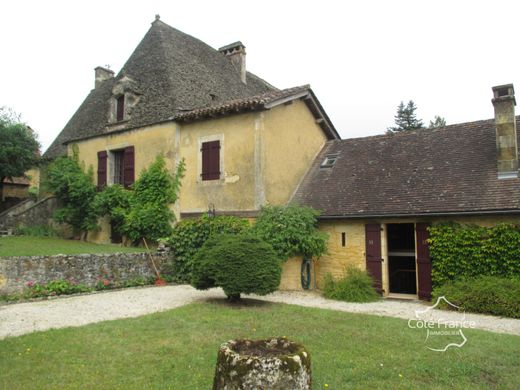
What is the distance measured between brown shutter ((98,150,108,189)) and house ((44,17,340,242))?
0.04 meters

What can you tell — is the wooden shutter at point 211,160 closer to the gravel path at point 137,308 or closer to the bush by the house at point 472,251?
the gravel path at point 137,308

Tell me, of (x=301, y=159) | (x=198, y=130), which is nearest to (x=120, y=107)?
(x=198, y=130)

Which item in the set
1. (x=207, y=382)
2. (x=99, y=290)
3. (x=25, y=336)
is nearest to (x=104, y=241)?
(x=99, y=290)

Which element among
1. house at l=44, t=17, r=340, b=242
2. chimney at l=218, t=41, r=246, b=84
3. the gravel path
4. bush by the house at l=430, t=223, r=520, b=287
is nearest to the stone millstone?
the gravel path

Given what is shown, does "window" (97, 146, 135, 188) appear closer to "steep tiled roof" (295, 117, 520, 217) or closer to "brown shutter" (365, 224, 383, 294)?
"steep tiled roof" (295, 117, 520, 217)

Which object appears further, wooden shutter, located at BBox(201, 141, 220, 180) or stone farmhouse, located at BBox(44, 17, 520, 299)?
wooden shutter, located at BBox(201, 141, 220, 180)

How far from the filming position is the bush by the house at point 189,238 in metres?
13.9

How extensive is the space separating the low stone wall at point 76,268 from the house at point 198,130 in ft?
9.45

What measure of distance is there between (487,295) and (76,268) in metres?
10.7

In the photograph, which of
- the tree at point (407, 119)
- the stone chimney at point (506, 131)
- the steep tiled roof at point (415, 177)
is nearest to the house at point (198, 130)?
the steep tiled roof at point (415, 177)

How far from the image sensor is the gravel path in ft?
26.5

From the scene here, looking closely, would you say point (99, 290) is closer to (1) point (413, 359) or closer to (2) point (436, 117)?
(1) point (413, 359)

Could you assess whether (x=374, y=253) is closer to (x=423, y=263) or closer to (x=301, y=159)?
(x=423, y=263)

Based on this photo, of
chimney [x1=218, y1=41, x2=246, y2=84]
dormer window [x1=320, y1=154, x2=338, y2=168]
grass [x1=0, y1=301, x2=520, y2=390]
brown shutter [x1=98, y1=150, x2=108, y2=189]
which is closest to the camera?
grass [x1=0, y1=301, x2=520, y2=390]
